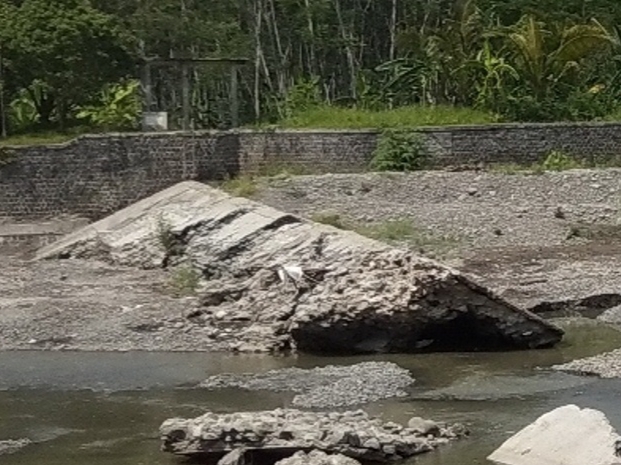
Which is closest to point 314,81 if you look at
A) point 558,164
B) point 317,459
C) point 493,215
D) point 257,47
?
point 257,47

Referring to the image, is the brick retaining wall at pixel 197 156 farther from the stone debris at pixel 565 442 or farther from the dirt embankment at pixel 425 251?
the stone debris at pixel 565 442

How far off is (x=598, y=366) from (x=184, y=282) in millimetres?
10007

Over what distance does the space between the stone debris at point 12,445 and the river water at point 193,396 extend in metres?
0.13

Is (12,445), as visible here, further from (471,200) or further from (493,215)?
(471,200)

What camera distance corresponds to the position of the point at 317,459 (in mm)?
13703

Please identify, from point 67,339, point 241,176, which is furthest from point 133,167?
point 67,339

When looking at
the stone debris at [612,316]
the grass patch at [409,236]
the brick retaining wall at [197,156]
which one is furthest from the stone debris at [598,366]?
the brick retaining wall at [197,156]

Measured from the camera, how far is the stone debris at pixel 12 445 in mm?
15445

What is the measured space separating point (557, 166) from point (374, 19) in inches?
863

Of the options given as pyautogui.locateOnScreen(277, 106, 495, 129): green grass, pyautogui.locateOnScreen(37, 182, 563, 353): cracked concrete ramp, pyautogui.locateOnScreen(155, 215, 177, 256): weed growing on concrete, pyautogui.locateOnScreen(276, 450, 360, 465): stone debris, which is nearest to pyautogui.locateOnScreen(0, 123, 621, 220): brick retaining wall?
pyautogui.locateOnScreen(277, 106, 495, 129): green grass

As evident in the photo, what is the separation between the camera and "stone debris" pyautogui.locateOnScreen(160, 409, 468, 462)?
46.9 feet

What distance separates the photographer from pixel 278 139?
117 feet

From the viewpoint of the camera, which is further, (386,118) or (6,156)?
(386,118)

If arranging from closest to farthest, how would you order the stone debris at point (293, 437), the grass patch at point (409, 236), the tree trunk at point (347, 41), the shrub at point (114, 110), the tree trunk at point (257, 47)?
1. the stone debris at point (293, 437)
2. the grass patch at point (409, 236)
3. the shrub at point (114, 110)
4. the tree trunk at point (257, 47)
5. the tree trunk at point (347, 41)
